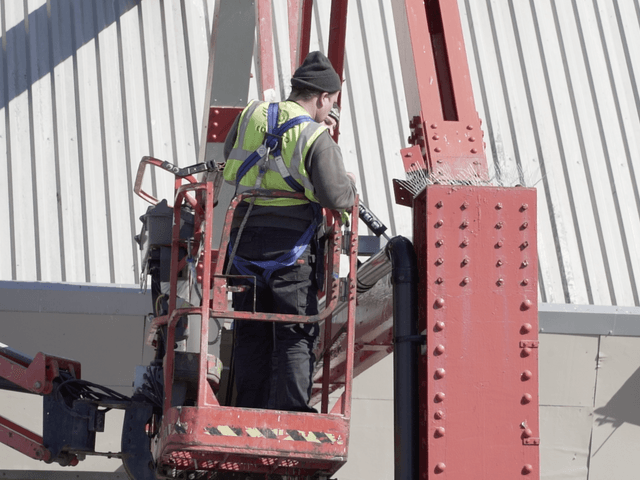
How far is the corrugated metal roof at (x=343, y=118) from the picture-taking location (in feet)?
31.2

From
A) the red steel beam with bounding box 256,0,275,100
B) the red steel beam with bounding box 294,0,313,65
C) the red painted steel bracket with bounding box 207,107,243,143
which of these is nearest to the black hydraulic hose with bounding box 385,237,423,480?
the red steel beam with bounding box 256,0,275,100

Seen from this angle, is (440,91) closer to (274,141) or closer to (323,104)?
(323,104)

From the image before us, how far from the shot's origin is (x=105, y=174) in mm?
9680

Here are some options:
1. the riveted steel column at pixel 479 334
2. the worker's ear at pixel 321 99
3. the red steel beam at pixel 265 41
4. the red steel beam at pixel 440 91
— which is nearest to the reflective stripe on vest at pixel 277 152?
the worker's ear at pixel 321 99

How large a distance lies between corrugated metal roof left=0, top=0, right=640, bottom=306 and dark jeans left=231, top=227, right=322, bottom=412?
4.96 m

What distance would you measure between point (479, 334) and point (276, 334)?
42.9 inches

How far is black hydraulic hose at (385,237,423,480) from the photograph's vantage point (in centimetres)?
421

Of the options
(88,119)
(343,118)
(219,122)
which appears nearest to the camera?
(219,122)

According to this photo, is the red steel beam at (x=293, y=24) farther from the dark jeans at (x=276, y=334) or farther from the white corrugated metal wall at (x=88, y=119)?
the dark jeans at (x=276, y=334)

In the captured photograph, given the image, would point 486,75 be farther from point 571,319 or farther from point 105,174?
point 105,174

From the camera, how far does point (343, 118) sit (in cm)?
1025

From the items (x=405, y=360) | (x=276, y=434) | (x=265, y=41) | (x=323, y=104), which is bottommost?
(x=276, y=434)

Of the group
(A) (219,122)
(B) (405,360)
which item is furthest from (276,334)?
(A) (219,122)

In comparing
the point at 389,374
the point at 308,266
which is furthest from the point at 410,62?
the point at 389,374
